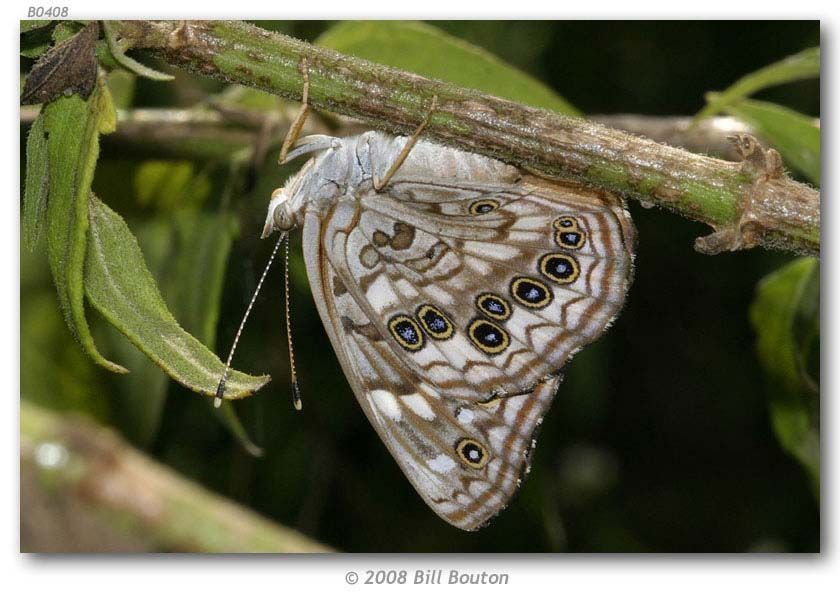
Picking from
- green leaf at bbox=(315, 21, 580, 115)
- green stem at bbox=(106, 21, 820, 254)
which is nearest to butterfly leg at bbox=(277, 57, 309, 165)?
green stem at bbox=(106, 21, 820, 254)

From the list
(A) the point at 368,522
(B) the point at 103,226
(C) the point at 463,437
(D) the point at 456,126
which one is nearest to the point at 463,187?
(D) the point at 456,126

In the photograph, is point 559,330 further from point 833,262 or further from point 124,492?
point 124,492

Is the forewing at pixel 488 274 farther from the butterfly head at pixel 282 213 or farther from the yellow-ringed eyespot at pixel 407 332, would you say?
the butterfly head at pixel 282 213

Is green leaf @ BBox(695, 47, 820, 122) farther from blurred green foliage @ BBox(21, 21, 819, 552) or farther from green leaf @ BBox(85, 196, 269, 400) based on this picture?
green leaf @ BBox(85, 196, 269, 400)

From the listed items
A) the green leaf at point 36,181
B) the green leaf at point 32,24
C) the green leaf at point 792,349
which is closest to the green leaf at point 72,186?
the green leaf at point 36,181

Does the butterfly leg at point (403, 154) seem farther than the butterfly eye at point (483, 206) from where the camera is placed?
No
